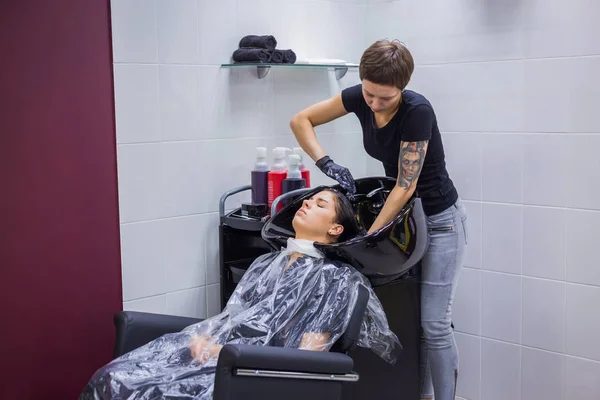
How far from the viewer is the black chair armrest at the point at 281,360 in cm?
180

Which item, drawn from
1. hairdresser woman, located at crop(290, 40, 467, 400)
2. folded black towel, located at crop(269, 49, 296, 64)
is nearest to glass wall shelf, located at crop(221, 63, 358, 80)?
folded black towel, located at crop(269, 49, 296, 64)

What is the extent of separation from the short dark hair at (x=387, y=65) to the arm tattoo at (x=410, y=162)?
0.63 ft

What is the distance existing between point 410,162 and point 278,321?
651 mm

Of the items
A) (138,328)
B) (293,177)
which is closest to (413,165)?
(293,177)

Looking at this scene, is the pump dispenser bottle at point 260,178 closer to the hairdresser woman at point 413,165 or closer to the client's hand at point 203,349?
the hairdresser woman at point 413,165

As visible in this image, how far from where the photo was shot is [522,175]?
2.80 meters

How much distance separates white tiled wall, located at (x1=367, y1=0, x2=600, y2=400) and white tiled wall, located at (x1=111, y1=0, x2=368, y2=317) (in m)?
0.59

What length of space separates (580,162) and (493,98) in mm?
416

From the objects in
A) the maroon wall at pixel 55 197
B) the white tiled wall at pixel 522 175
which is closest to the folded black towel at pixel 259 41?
the maroon wall at pixel 55 197

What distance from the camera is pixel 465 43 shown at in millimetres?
2924

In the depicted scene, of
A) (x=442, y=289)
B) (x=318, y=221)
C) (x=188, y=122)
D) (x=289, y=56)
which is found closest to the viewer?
(x=318, y=221)

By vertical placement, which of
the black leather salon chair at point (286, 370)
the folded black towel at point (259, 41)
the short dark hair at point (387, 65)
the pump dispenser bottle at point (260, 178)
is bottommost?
the black leather salon chair at point (286, 370)

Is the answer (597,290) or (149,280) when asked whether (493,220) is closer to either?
(597,290)

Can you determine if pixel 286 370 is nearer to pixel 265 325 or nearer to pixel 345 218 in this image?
pixel 265 325
